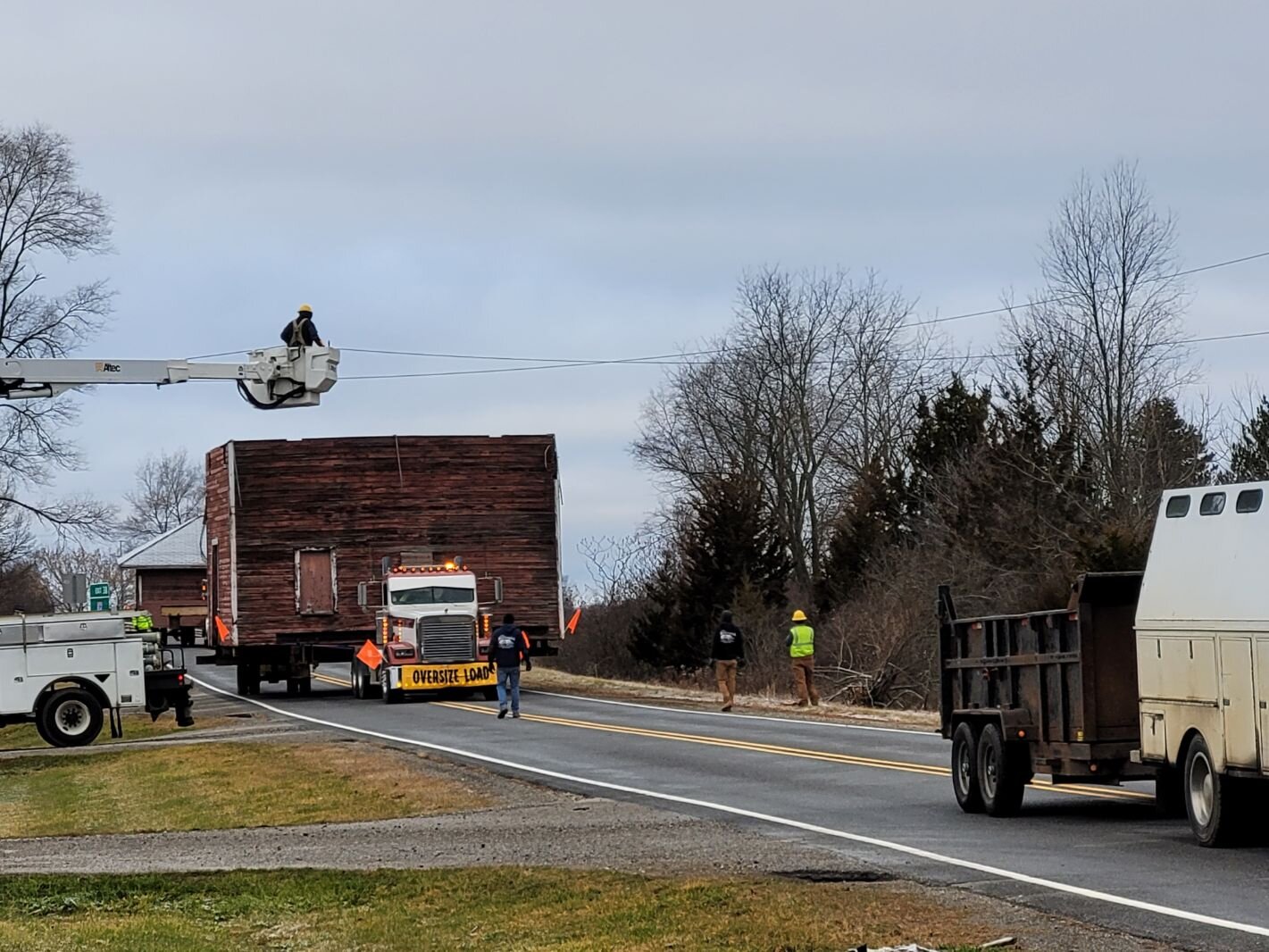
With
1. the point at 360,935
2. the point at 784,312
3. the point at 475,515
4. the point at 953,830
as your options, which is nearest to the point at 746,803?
the point at 953,830

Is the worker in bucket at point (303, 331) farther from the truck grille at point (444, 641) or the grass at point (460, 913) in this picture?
the truck grille at point (444, 641)

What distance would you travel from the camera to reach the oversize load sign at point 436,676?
4009 cm

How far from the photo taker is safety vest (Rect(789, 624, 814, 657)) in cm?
3447

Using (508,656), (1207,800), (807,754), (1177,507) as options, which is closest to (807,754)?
(807,754)

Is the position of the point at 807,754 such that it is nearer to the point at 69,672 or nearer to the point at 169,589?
the point at 69,672

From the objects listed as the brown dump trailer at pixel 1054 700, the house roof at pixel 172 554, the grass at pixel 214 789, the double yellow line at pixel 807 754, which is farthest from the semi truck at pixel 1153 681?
the house roof at pixel 172 554

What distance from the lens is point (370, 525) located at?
44.2 meters

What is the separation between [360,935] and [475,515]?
3328cm

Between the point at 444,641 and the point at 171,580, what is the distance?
60640 millimetres

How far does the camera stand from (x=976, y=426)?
194ft

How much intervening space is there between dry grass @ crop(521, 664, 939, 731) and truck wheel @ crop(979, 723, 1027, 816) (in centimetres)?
1223

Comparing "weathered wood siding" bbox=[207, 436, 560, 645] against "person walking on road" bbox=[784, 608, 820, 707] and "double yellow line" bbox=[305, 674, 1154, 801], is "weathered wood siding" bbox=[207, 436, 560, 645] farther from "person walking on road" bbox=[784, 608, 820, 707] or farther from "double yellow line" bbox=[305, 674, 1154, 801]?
"person walking on road" bbox=[784, 608, 820, 707]

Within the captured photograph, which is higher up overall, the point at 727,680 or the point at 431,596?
the point at 431,596

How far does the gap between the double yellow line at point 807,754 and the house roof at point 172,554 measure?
210 ft
